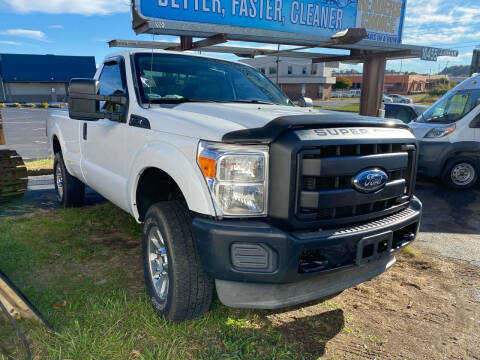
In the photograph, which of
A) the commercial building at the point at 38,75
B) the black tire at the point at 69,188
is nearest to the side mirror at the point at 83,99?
the black tire at the point at 69,188

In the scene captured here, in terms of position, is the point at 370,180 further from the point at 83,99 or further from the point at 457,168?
the point at 457,168

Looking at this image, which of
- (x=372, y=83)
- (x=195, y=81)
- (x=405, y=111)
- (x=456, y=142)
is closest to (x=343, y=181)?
(x=195, y=81)

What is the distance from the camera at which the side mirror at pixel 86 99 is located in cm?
313

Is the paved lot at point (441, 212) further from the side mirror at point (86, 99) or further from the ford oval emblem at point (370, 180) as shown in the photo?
the side mirror at point (86, 99)

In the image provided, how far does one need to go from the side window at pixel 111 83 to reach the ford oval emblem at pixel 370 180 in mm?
2132

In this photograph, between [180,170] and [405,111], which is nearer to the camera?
[180,170]

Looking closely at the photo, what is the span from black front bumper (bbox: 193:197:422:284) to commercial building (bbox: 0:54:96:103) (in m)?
49.7

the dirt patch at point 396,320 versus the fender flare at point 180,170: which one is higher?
the fender flare at point 180,170

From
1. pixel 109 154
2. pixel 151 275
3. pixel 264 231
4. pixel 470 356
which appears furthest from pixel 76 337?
pixel 470 356

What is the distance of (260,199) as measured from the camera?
7.48 feet

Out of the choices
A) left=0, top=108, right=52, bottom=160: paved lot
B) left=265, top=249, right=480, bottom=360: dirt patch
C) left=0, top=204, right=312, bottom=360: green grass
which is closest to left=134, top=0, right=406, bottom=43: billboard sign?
left=0, top=204, right=312, bottom=360: green grass

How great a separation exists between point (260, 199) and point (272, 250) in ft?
1.00

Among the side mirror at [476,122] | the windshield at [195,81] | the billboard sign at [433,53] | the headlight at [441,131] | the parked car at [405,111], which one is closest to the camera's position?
the windshield at [195,81]

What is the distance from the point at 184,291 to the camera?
254 cm
